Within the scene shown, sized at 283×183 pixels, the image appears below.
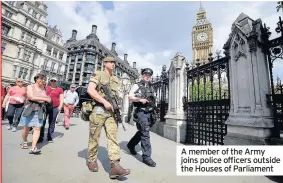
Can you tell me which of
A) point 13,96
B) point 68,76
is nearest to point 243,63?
point 13,96

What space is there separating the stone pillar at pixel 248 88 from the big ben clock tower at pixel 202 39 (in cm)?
8115

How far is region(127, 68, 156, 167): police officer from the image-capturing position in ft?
11.3

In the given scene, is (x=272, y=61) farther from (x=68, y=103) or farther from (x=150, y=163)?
(x=68, y=103)

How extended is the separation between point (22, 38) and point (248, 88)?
39772 mm

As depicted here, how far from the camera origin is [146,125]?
3.53 m

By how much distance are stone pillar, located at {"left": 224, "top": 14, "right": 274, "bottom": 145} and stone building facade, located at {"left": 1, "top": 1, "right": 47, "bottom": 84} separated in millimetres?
35832

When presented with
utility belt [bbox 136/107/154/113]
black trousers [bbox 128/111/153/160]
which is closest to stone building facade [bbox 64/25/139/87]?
utility belt [bbox 136/107/154/113]

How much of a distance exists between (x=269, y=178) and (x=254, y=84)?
202 centimetres

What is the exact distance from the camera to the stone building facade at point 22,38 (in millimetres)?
29922

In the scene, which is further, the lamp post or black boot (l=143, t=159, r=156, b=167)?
the lamp post

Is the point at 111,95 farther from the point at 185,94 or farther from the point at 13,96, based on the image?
the point at 13,96

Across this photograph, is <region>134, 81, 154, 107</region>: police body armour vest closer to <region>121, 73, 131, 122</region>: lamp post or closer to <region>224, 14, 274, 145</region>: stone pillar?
<region>224, 14, 274, 145</region>: stone pillar

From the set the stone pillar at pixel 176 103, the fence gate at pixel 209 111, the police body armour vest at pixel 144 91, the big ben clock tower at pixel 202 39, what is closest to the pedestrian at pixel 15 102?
the police body armour vest at pixel 144 91

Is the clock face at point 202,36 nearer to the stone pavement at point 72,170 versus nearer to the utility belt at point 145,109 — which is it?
the utility belt at point 145,109
